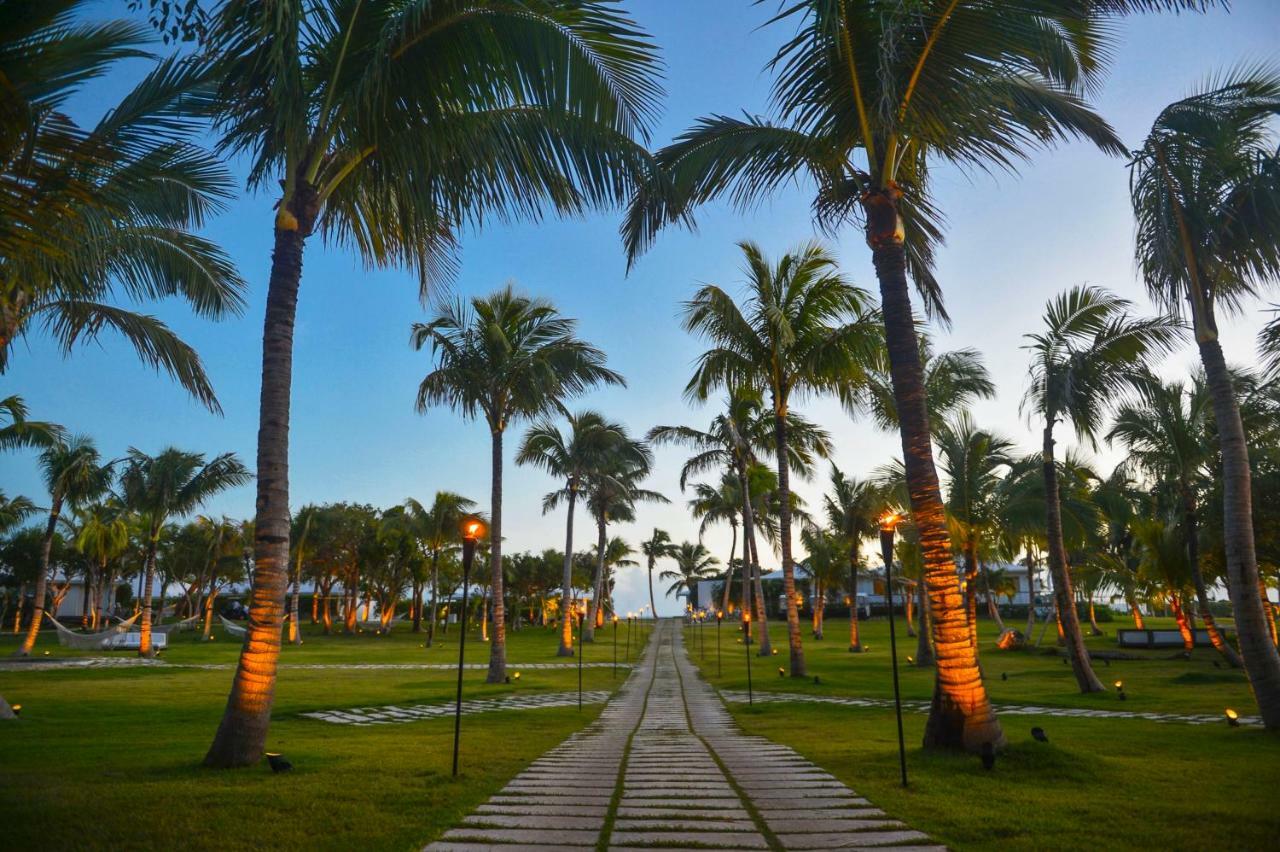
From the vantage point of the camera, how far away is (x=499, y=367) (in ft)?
68.1

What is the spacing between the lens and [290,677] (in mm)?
22156

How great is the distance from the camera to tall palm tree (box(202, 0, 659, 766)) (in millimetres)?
7406

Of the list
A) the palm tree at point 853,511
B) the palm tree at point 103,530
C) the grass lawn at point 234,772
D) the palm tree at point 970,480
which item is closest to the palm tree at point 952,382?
the palm tree at point 970,480

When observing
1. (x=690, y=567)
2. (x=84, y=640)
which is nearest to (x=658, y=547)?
(x=690, y=567)

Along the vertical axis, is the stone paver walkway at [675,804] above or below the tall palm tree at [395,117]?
below

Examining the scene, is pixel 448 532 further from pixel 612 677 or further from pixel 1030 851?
pixel 1030 851

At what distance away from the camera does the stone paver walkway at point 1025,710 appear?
491 inches

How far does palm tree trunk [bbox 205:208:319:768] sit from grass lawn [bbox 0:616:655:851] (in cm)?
41

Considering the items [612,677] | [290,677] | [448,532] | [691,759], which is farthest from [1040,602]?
[691,759]

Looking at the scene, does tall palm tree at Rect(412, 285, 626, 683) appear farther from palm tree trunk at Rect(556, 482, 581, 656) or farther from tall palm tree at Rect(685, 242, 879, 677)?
palm tree trunk at Rect(556, 482, 581, 656)

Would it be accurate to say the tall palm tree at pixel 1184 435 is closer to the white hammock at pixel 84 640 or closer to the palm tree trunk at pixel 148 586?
the palm tree trunk at pixel 148 586

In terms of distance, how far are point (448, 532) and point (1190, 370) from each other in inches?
1533

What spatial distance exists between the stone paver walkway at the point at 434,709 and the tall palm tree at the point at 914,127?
9.13 m

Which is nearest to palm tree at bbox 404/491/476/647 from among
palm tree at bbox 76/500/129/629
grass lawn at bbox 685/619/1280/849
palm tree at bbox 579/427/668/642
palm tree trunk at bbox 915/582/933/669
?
palm tree at bbox 579/427/668/642
